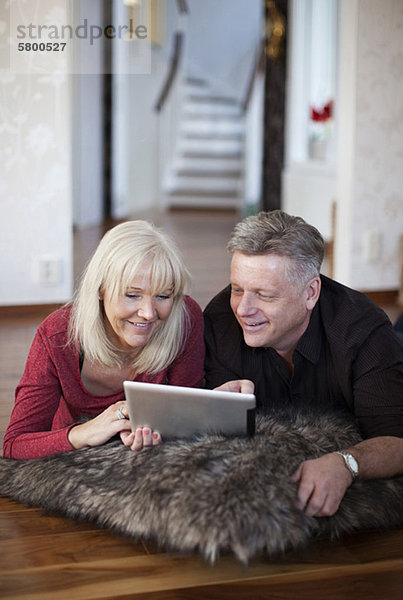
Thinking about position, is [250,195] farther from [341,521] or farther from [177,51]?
[341,521]

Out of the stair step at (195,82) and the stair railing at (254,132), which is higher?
the stair step at (195,82)

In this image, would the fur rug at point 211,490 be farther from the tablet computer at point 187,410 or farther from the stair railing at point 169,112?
the stair railing at point 169,112

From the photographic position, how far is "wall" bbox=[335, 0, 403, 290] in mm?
4395

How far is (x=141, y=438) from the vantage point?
75.4 inches

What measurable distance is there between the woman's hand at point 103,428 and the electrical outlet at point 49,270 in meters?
2.40

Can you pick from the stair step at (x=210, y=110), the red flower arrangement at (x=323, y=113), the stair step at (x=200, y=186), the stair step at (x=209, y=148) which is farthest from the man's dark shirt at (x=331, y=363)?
the stair step at (x=210, y=110)

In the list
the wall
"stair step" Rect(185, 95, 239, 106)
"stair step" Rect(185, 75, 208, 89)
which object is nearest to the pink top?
the wall

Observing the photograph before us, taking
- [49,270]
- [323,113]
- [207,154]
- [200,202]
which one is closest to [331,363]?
[49,270]

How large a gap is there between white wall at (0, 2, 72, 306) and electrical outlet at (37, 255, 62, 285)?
0.05 ft

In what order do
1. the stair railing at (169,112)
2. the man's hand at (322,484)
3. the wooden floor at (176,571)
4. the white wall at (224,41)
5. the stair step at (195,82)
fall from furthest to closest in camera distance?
the white wall at (224,41) < the stair step at (195,82) < the stair railing at (169,112) < the man's hand at (322,484) < the wooden floor at (176,571)

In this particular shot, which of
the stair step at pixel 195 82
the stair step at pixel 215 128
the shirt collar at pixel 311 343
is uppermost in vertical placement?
the stair step at pixel 195 82

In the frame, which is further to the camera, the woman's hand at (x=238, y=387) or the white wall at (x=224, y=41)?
→ the white wall at (x=224, y=41)

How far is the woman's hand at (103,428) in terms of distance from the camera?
6.34 ft

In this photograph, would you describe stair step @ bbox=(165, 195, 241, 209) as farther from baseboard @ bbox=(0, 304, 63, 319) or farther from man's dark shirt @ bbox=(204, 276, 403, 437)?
man's dark shirt @ bbox=(204, 276, 403, 437)
